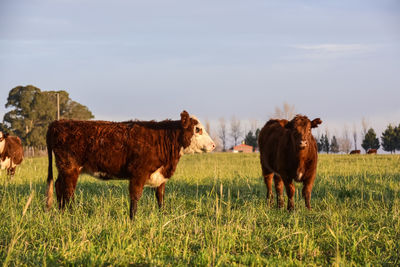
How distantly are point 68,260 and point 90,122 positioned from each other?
4.17 metres

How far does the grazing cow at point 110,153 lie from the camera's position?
740cm

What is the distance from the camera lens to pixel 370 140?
79875mm

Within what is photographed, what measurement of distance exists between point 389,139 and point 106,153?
8338 cm

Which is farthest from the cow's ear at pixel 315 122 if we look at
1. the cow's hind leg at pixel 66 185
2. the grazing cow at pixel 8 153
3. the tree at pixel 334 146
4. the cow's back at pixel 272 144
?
the tree at pixel 334 146

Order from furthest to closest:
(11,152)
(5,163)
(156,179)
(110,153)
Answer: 1. (11,152)
2. (5,163)
3. (156,179)
4. (110,153)

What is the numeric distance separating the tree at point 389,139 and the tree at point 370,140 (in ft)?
5.31

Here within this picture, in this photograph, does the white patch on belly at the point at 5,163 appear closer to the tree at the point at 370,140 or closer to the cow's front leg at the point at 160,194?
the cow's front leg at the point at 160,194

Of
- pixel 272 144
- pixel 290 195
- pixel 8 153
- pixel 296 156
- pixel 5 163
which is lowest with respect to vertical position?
pixel 290 195

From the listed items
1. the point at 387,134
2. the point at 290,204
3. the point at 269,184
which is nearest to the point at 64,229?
the point at 290,204

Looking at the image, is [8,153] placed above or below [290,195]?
above

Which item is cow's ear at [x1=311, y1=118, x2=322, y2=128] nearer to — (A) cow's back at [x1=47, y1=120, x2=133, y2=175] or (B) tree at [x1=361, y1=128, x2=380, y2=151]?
(A) cow's back at [x1=47, y1=120, x2=133, y2=175]

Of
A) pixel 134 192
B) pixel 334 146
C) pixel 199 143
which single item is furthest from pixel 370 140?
pixel 134 192

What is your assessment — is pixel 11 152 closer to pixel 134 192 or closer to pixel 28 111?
pixel 134 192

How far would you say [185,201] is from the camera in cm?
836
